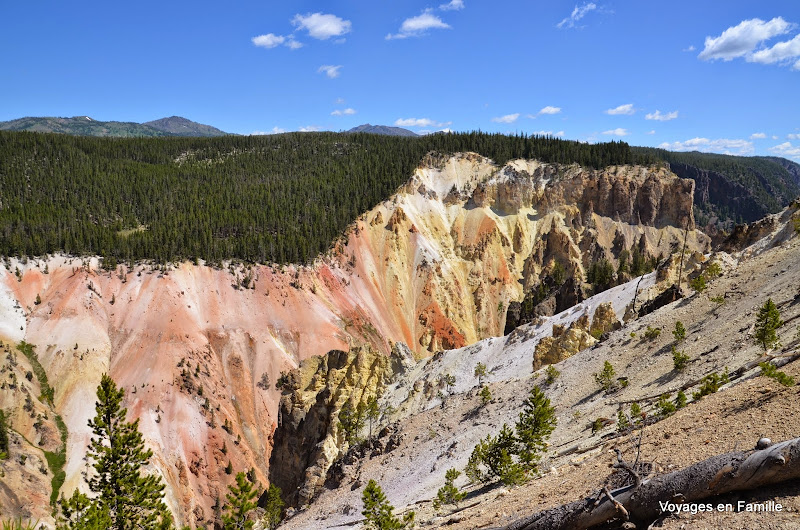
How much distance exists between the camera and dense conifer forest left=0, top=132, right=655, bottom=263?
8381 cm

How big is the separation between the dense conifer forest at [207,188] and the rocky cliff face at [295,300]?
14.0 feet

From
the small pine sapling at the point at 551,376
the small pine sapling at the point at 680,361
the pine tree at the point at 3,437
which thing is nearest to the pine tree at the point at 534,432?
the small pine sapling at the point at 680,361

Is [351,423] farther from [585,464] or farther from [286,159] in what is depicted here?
[286,159]

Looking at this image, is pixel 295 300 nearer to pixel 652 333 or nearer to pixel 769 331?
pixel 652 333

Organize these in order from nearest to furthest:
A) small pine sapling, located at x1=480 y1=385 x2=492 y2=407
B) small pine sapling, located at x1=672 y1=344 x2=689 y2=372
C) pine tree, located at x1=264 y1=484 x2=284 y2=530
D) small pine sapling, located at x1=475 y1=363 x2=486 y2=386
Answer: small pine sapling, located at x1=672 y1=344 x2=689 y2=372, small pine sapling, located at x1=480 y1=385 x2=492 y2=407, pine tree, located at x1=264 y1=484 x2=284 y2=530, small pine sapling, located at x1=475 y1=363 x2=486 y2=386

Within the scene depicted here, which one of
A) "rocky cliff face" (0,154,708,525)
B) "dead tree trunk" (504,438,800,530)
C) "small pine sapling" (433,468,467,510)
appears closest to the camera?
"dead tree trunk" (504,438,800,530)

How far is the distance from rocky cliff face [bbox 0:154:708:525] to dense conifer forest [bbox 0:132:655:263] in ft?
14.0

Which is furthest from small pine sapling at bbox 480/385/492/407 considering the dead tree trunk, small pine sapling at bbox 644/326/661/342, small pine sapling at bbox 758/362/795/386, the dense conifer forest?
the dense conifer forest

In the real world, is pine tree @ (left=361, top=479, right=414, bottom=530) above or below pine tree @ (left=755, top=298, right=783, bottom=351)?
below

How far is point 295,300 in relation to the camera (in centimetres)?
8350

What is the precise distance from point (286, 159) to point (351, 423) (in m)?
103

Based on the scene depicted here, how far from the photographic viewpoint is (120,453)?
25.5m

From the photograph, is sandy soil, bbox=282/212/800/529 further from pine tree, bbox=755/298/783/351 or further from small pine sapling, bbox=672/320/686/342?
pine tree, bbox=755/298/783/351

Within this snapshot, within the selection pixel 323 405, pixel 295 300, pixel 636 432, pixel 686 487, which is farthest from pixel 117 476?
pixel 295 300
